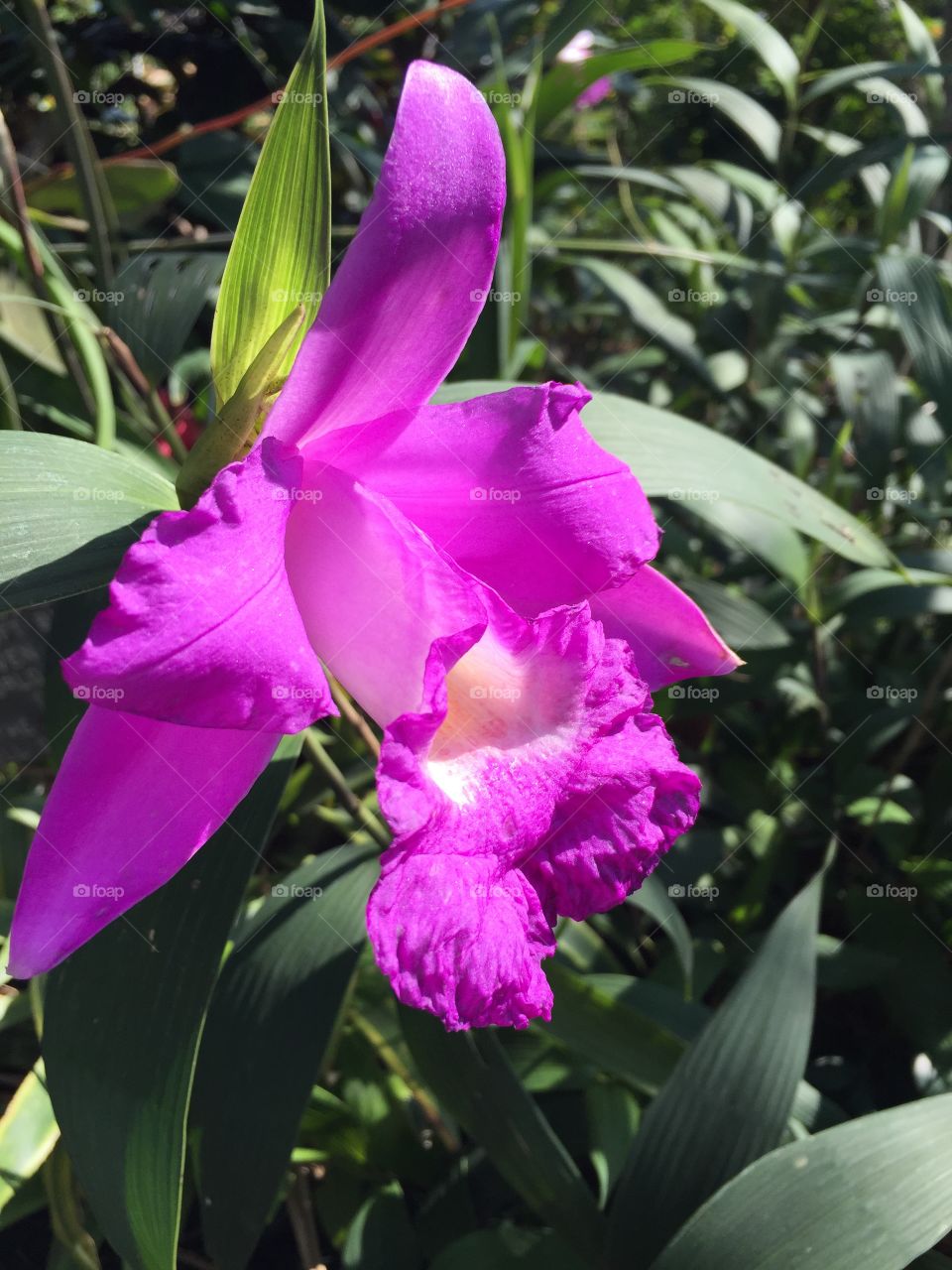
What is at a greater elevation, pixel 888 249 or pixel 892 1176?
pixel 888 249

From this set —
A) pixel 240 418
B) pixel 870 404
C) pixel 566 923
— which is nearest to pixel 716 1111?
pixel 566 923

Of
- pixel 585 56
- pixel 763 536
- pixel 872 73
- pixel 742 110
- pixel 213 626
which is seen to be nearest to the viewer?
pixel 213 626

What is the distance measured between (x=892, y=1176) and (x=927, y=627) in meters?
0.88

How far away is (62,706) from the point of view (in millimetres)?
734

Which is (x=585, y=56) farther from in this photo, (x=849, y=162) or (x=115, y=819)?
(x=115, y=819)

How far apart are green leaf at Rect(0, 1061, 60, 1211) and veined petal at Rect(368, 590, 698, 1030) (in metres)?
0.47

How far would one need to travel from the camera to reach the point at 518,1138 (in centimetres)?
70

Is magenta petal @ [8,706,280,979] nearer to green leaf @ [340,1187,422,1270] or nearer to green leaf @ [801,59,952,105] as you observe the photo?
green leaf @ [340,1187,422,1270]

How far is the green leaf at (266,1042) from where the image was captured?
64 cm

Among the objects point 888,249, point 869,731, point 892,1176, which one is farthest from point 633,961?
point 888,249

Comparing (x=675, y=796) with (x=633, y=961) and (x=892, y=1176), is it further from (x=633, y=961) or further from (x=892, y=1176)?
(x=633, y=961)

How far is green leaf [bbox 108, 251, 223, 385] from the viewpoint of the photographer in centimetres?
77

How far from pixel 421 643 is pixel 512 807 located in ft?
0.27

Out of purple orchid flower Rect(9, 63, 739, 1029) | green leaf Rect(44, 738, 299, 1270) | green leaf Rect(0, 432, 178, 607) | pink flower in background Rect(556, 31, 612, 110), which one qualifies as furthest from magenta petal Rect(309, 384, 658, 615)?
pink flower in background Rect(556, 31, 612, 110)
